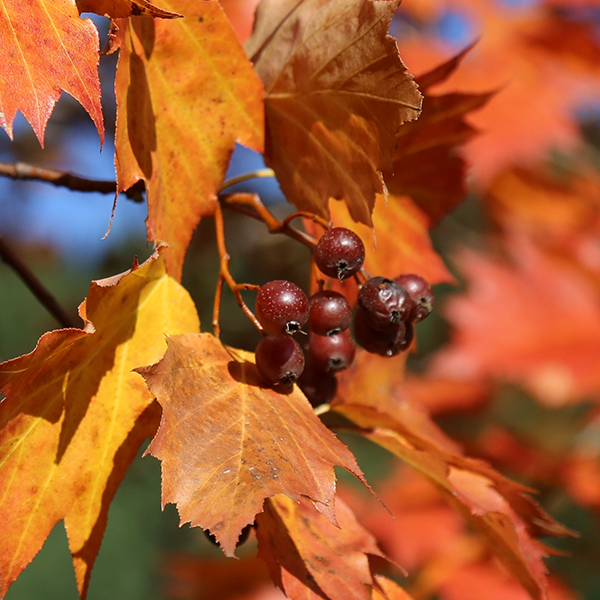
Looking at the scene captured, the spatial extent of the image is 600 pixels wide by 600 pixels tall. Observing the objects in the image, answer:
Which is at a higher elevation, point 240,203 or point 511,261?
point 240,203

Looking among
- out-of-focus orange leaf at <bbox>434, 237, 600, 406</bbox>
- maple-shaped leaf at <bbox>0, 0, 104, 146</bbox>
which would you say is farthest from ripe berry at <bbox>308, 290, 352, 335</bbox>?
out-of-focus orange leaf at <bbox>434, 237, 600, 406</bbox>

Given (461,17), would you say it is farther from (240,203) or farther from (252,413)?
(252,413)

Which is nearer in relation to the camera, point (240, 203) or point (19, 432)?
point (19, 432)

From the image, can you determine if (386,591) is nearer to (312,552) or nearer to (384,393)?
(312,552)

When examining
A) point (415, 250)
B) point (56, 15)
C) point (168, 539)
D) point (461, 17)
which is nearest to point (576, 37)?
point (461, 17)

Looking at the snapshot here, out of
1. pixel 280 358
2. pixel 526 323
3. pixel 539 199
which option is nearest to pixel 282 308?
pixel 280 358
